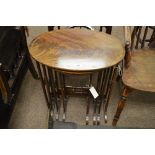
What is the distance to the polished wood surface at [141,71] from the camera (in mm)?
1124

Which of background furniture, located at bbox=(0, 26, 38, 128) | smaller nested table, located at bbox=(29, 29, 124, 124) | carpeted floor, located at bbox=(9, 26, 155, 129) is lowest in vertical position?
carpeted floor, located at bbox=(9, 26, 155, 129)

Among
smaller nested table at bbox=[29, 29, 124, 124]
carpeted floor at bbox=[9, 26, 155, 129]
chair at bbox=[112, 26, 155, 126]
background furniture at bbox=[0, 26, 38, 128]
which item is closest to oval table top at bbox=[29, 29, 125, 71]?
smaller nested table at bbox=[29, 29, 124, 124]

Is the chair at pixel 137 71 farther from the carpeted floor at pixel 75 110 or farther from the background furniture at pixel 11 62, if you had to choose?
the background furniture at pixel 11 62

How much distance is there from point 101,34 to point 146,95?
696mm

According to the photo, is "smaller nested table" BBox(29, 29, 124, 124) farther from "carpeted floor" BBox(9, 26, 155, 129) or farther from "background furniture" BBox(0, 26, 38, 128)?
"background furniture" BBox(0, 26, 38, 128)

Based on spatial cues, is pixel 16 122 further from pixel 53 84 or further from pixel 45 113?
pixel 53 84

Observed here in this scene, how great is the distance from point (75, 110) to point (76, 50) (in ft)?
1.84

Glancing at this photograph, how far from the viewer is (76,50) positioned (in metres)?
1.10

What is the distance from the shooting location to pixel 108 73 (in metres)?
1.24

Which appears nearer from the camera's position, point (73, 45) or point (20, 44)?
point (73, 45)

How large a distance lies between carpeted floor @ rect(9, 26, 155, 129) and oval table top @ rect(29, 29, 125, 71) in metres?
0.52

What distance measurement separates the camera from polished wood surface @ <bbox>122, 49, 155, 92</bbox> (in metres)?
1.12

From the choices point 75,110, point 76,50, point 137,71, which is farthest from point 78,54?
point 75,110
